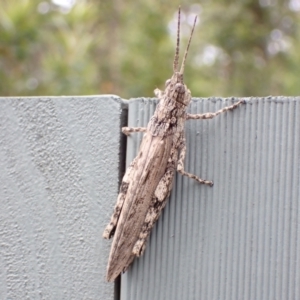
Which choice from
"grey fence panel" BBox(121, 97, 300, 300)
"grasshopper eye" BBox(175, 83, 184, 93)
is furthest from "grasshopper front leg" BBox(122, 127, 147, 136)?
"grasshopper eye" BBox(175, 83, 184, 93)

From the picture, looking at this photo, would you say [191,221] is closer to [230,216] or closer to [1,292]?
[230,216]

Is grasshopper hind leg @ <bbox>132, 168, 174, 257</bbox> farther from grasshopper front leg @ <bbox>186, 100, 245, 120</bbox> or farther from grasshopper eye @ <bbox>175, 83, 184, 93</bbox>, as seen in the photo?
grasshopper eye @ <bbox>175, 83, 184, 93</bbox>

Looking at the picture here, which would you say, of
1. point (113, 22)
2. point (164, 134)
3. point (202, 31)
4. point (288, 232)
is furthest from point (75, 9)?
point (113, 22)

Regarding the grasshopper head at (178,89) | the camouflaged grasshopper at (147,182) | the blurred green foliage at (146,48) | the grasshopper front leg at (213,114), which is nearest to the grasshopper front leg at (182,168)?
the camouflaged grasshopper at (147,182)

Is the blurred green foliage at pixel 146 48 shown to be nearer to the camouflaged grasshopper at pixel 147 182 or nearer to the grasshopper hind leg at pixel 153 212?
the camouflaged grasshopper at pixel 147 182

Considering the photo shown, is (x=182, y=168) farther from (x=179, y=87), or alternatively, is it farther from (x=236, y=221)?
(x=179, y=87)

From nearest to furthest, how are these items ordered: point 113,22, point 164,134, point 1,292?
point 1,292 < point 164,134 < point 113,22
